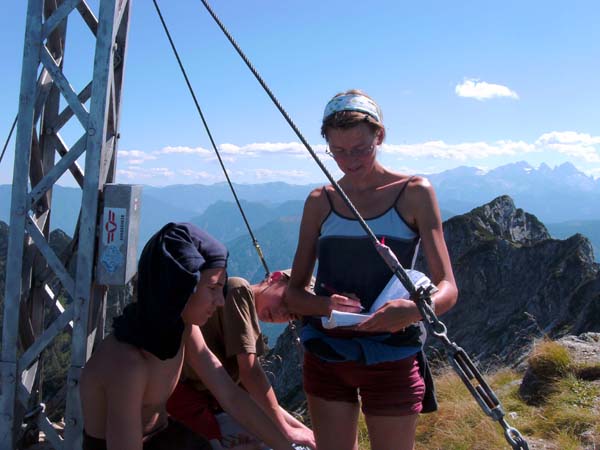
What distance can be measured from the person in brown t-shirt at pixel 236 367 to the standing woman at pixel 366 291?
594 mm

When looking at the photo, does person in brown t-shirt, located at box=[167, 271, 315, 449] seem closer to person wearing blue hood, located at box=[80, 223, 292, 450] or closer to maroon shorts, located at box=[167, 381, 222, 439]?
maroon shorts, located at box=[167, 381, 222, 439]

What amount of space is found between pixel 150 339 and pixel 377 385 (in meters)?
1.05

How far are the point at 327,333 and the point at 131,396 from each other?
0.95m

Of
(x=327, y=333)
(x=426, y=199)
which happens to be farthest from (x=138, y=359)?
(x=426, y=199)

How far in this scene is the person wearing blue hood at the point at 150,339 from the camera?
2.39m

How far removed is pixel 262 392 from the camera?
3393 mm

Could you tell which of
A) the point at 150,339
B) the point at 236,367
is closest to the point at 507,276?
the point at 236,367

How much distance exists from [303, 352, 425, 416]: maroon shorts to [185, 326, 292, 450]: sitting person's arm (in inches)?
16.2

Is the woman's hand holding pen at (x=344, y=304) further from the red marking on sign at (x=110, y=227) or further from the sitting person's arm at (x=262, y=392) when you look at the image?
the red marking on sign at (x=110, y=227)

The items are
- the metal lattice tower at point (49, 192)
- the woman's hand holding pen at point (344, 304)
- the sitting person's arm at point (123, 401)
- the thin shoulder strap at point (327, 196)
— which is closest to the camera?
the sitting person's arm at point (123, 401)

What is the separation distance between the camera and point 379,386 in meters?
2.57

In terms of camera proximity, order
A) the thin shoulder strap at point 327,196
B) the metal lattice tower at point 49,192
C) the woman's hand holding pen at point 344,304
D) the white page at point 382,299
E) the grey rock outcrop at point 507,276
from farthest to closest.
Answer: the grey rock outcrop at point 507,276 → the metal lattice tower at point 49,192 → the thin shoulder strap at point 327,196 → the woman's hand holding pen at point 344,304 → the white page at point 382,299

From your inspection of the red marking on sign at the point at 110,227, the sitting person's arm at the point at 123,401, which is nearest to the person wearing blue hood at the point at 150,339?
the sitting person's arm at the point at 123,401

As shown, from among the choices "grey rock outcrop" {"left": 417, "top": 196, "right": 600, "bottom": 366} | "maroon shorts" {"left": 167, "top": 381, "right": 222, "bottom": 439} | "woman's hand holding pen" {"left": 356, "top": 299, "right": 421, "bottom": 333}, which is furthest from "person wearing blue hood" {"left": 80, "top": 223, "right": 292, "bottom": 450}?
"grey rock outcrop" {"left": 417, "top": 196, "right": 600, "bottom": 366}
